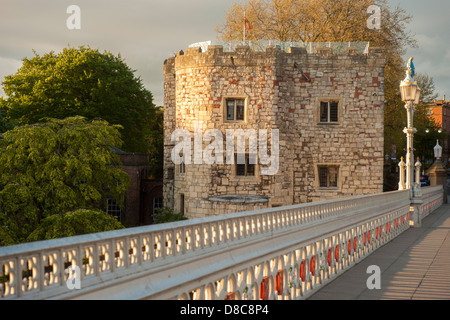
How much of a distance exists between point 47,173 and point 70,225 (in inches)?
119

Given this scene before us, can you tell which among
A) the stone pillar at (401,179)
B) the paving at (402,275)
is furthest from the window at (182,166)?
the paving at (402,275)

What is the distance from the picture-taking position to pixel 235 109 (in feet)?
98.0

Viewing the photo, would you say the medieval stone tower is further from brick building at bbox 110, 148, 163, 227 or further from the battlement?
brick building at bbox 110, 148, 163, 227

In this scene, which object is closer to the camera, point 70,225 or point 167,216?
point 70,225

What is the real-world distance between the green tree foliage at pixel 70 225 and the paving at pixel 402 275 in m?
11.1

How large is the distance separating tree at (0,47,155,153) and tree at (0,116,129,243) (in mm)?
18425

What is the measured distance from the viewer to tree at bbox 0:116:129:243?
22.1 meters

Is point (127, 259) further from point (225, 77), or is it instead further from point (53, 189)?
point (225, 77)

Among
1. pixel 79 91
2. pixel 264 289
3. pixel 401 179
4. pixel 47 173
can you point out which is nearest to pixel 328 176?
pixel 401 179

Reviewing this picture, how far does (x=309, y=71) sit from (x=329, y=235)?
2158 cm

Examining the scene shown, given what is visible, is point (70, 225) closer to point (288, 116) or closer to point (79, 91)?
point (288, 116)

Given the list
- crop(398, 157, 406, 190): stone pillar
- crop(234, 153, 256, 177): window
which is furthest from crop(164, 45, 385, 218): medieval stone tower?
crop(398, 157, 406, 190): stone pillar

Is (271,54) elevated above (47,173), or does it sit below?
above
